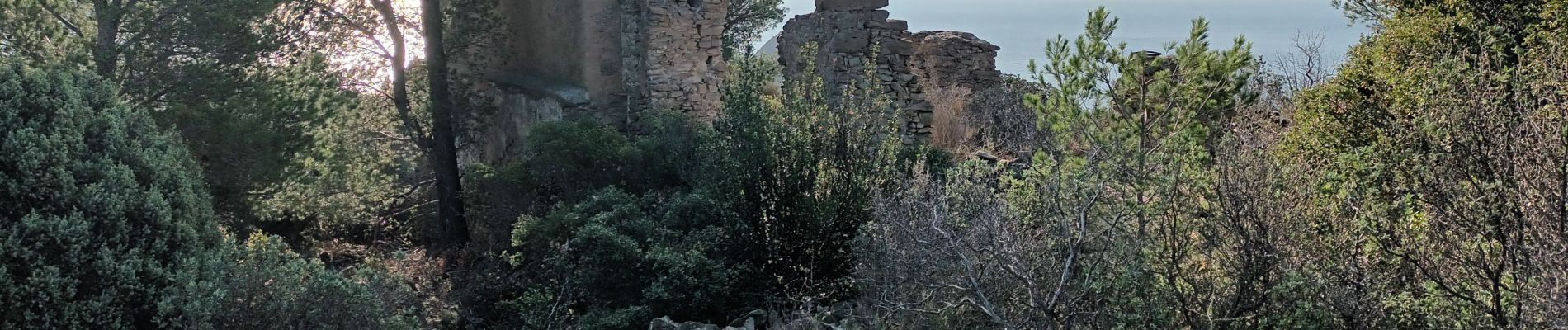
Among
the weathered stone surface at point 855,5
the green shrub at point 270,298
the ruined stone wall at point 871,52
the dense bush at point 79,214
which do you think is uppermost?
the weathered stone surface at point 855,5

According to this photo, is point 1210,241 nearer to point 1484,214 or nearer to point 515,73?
point 1484,214

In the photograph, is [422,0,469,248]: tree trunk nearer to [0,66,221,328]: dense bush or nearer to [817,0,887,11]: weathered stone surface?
[817,0,887,11]: weathered stone surface

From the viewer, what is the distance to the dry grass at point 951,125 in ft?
36.6

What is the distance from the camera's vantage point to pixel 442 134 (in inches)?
442

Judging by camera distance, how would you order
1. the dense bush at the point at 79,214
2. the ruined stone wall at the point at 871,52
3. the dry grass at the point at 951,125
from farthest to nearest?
the dry grass at the point at 951,125
the ruined stone wall at the point at 871,52
the dense bush at the point at 79,214

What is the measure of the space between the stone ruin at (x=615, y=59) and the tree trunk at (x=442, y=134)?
2.45 ft

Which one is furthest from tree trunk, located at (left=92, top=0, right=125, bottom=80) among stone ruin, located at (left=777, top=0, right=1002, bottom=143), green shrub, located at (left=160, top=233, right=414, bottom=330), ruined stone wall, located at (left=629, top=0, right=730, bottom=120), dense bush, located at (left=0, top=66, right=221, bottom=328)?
stone ruin, located at (left=777, top=0, right=1002, bottom=143)

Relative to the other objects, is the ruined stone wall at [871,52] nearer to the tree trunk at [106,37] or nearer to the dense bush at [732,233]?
the dense bush at [732,233]

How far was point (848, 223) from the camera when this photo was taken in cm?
715

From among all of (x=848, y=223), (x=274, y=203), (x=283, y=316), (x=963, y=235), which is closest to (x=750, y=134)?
(x=848, y=223)

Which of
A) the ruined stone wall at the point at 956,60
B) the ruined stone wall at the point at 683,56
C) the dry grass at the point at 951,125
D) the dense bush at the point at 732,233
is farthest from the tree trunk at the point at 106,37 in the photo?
the ruined stone wall at the point at 956,60

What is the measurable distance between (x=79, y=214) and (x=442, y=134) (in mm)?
5255

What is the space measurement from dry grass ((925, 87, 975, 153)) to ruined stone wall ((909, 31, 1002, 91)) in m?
1.98

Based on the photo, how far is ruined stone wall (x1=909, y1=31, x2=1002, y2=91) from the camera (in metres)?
15.4
